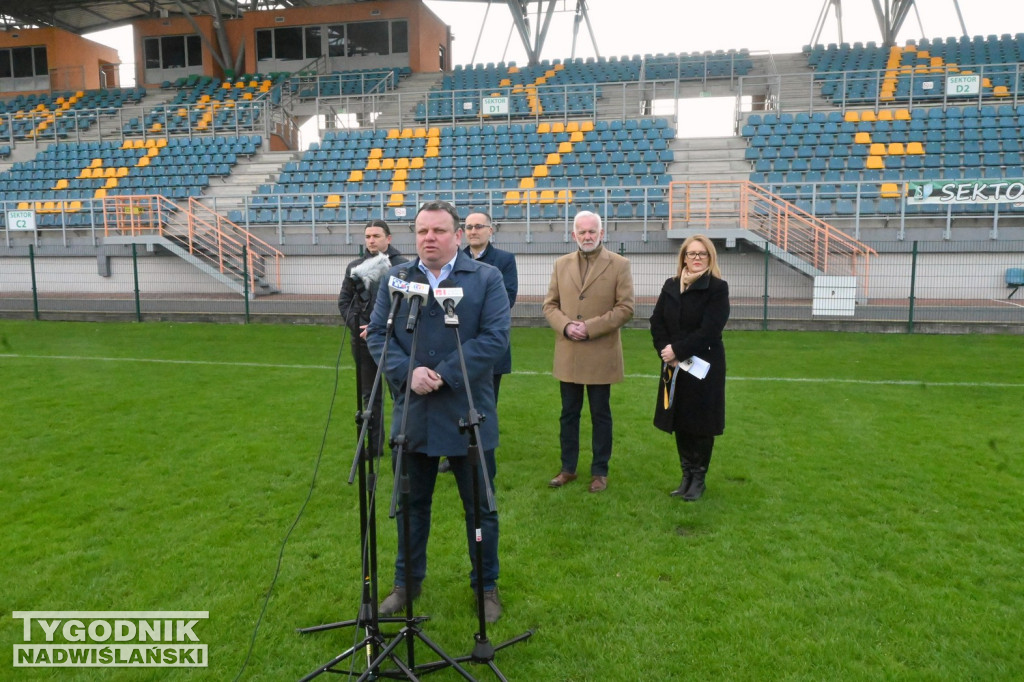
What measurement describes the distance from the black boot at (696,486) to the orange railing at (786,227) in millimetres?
10000

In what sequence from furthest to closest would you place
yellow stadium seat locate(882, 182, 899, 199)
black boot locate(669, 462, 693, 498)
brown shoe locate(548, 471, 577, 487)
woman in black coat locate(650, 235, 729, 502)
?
yellow stadium seat locate(882, 182, 899, 199), brown shoe locate(548, 471, 577, 487), black boot locate(669, 462, 693, 498), woman in black coat locate(650, 235, 729, 502)

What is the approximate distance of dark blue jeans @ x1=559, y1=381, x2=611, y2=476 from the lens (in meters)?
5.00

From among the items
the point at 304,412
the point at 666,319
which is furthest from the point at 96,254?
the point at 666,319

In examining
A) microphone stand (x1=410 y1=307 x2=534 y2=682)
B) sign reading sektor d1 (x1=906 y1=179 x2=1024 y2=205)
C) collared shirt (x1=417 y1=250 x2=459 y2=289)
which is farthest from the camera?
sign reading sektor d1 (x1=906 y1=179 x2=1024 y2=205)

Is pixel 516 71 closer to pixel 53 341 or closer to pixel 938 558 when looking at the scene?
pixel 53 341

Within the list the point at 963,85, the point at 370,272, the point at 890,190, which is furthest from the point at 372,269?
the point at 963,85

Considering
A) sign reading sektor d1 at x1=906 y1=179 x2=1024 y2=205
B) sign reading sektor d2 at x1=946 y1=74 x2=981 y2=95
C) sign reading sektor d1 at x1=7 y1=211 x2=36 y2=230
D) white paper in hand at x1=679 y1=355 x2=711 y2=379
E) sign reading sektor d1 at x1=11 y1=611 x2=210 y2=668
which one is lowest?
sign reading sektor d1 at x1=11 y1=611 x2=210 y2=668

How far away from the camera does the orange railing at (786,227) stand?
1437cm

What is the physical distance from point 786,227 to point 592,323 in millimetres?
10847

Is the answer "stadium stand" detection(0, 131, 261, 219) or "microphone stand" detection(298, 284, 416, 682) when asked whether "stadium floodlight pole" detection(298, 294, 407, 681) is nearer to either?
"microphone stand" detection(298, 284, 416, 682)

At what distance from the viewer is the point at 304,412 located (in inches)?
288

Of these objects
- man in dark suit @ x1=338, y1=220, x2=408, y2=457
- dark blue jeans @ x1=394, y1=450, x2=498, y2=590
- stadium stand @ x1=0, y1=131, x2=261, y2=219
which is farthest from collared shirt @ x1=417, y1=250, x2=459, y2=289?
stadium stand @ x1=0, y1=131, x2=261, y2=219

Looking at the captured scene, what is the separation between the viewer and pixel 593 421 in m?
5.05

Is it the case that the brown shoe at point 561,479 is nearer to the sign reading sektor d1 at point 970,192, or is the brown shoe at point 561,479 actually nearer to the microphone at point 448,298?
the microphone at point 448,298
